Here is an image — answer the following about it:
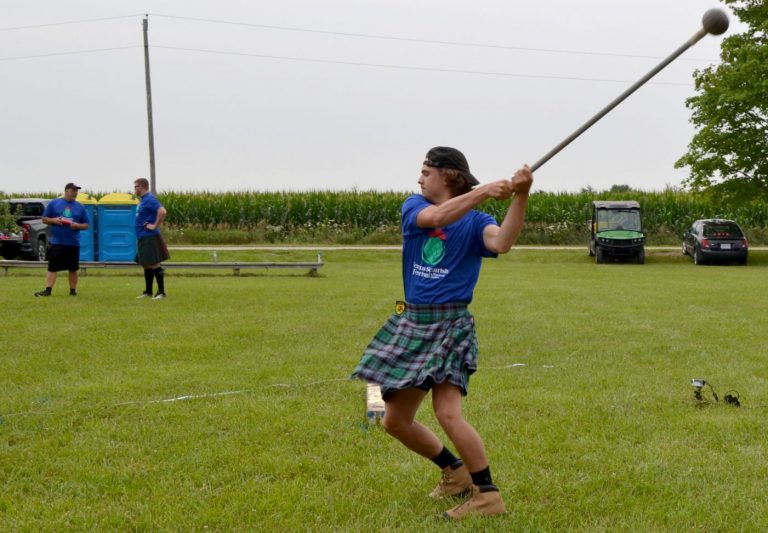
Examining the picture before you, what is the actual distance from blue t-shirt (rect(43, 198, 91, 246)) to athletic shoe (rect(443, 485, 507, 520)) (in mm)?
11607

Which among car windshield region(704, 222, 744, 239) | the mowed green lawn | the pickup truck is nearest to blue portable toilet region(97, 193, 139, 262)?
the pickup truck

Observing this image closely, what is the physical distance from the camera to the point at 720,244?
30.8 meters

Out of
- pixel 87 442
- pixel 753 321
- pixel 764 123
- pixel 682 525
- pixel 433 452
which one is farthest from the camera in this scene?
pixel 764 123

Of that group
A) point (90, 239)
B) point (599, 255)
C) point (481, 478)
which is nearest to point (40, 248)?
point (90, 239)

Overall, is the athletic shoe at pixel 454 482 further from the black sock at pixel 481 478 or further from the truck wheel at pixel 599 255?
the truck wheel at pixel 599 255

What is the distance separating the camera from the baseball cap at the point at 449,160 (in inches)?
174

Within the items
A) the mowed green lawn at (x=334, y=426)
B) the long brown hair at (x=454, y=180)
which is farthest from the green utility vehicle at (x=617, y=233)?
the long brown hair at (x=454, y=180)

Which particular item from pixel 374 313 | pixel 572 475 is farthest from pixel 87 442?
pixel 374 313

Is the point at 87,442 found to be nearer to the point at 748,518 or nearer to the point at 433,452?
the point at 433,452

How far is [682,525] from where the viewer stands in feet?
14.3

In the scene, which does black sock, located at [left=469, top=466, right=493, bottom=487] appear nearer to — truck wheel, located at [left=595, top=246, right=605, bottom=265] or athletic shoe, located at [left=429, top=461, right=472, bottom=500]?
athletic shoe, located at [left=429, top=461, right=472, bottom=500]

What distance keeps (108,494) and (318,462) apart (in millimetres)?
1132

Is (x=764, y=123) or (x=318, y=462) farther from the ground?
(x=764, y=123)

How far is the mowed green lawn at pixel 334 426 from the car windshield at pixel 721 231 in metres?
19.2
